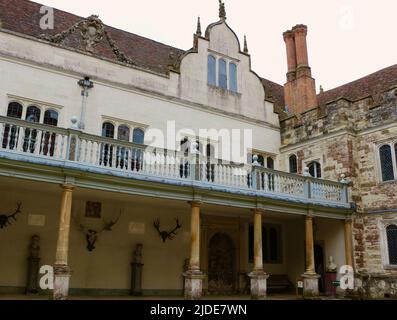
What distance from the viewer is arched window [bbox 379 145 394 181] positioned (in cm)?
1702

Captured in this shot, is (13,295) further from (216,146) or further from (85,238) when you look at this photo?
(216,146)

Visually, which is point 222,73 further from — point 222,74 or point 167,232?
point 167,232

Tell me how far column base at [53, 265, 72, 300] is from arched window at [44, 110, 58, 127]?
5776 millimetres

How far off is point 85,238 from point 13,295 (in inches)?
114

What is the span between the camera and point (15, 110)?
1452 cm

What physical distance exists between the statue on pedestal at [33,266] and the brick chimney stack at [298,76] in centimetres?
1400

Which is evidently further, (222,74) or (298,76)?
(298,76)

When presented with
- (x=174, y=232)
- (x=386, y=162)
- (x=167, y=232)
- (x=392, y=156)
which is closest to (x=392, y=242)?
(x=386, y=162)

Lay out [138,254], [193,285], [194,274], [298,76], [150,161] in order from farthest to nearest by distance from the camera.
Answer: [298,76], [138,254], [150,161], [194,274], [193,285]

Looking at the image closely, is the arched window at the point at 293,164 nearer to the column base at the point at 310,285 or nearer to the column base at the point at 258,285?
the column base at the point at 310,285

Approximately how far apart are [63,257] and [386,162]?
42.1 feet

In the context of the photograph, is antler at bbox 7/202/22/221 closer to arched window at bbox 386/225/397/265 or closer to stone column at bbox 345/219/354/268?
stone column at bbox 345/219/354/268

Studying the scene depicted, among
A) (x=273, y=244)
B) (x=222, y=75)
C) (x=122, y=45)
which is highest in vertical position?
(x=122, y=45)

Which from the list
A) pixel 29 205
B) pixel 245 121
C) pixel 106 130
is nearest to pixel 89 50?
pixel 106 130
